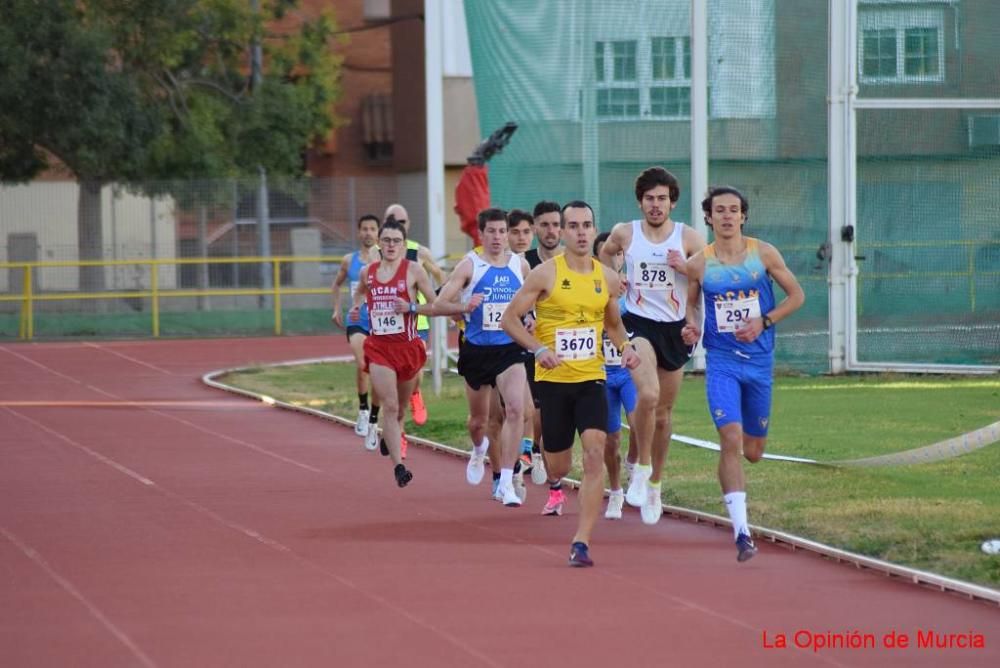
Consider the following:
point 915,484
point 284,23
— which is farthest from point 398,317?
point 284,23

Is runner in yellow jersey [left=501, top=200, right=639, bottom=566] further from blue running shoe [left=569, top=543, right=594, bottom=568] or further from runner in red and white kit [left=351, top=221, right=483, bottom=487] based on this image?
runner in red and white kit [left=351, top=221, right=483, bottom=487]

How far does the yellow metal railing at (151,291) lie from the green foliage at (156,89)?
97.3 inches

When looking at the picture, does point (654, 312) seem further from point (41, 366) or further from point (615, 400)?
point (41, 366)

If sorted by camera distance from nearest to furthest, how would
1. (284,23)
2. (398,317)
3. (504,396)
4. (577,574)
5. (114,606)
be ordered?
(114,606) < (577,574) < (504,396) < (398,317) < (284,23)

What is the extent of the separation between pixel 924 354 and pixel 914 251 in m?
1.32

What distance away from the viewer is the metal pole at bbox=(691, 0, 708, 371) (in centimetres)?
2203

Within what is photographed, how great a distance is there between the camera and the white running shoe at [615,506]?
1149 cm

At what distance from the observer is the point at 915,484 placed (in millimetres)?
12219

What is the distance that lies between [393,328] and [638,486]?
2560mm

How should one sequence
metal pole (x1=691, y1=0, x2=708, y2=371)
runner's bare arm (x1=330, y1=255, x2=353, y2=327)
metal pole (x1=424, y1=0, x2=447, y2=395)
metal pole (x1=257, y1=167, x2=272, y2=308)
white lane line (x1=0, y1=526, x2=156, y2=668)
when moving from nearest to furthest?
white lane line (x1=0, y1=526, x2=156, y2=668)
runner's bare arm (x1=330, y1=255, x2=353, y2=327)
metal pole (x1=424, y1=0, x2=447, y2=395)
metal pole (x1=691, y1=0, x2=708, y2=371)
metal pole (x1=257, y1=167, x2=272, y2=308)

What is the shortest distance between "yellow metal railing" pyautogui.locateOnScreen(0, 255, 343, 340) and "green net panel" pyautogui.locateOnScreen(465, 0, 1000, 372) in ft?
40.8

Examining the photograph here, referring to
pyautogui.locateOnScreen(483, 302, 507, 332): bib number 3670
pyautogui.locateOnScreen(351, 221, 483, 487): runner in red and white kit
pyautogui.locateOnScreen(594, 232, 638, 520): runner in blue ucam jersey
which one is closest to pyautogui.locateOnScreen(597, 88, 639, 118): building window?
pyautogui.locateOnScreen(351, 221, 483, 487): runner in red and white kit

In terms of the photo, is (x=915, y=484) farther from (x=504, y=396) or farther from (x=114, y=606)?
(x=114, y=606)

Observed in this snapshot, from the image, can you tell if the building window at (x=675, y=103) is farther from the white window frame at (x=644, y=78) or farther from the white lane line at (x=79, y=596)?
the white lane line at (x=79, y=596)
